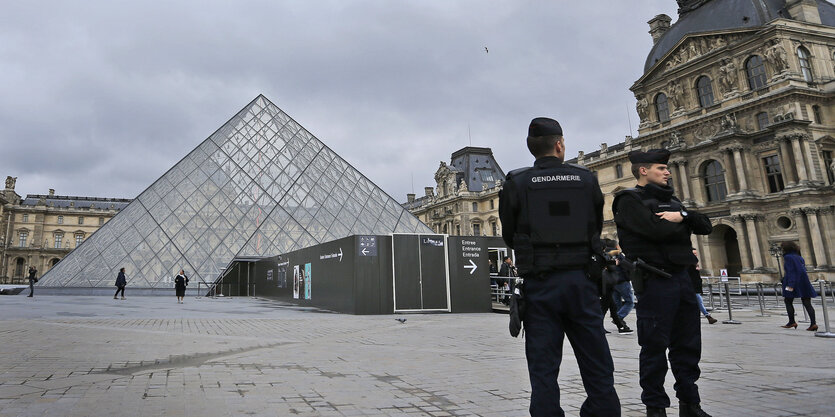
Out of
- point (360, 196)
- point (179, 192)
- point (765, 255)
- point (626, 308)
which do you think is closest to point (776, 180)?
point (765, 255)

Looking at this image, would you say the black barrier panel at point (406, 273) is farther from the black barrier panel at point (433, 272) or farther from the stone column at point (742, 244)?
the stone column at point (742, 244)

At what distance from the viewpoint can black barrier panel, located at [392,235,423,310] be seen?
13.8 m

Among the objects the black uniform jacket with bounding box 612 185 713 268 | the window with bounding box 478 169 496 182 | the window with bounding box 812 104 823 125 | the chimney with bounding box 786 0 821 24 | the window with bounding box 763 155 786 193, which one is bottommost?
the black uniform jacket with bounding box 612 185 713 268

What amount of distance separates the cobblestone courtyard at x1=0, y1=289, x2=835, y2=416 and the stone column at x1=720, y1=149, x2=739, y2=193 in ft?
112

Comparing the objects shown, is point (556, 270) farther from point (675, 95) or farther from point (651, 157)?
point (675, 95)

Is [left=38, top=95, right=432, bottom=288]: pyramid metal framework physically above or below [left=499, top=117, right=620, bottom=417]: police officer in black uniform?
above

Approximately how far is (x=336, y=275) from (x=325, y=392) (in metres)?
10.9

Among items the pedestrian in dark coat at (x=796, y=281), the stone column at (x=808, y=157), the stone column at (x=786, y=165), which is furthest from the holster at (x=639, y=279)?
the stone column at (x=808, y=157)

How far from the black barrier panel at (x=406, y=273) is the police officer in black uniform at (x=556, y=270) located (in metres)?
11.1

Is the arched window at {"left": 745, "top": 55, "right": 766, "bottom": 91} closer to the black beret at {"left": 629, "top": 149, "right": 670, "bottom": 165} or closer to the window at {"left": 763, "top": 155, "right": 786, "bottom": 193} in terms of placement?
the window at {"left": 763, "top": 155, "right": 786, "bottom": 193}

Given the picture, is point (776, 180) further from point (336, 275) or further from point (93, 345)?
point (93, 345)

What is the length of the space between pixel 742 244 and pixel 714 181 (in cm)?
600

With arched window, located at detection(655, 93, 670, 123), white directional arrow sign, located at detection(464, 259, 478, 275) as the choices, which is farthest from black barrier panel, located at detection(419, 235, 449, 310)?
arched window, located at detection(655, 93, 670, 123)

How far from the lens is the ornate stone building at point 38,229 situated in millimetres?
77812
